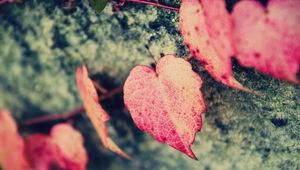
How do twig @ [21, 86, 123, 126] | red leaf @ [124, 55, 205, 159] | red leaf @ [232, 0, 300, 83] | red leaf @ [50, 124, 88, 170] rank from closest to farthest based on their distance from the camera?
1. red leaf @ [232, 0, 300, 83]
2. red leaf @ [124, 55, 205, 159]
3. red leaf @ [50, 124, 88, 170]
4. twig @ [21, 86, 123, 126]

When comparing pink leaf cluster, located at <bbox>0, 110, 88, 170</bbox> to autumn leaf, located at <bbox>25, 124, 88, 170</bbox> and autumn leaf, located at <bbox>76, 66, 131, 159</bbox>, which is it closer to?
autumn leaf, located at <bbox>25, 124, 88, 170</bbox>

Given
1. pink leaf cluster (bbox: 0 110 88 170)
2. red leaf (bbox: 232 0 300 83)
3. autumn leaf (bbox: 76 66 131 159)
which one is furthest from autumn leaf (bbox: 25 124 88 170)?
red leaf (bbox: 232 0 300 83)

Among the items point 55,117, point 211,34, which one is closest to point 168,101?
point 211,34

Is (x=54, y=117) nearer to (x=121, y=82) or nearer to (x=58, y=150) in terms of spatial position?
(x=58, y=150)

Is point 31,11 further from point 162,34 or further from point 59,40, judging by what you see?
point 162,34

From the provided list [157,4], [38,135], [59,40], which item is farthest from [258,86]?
[38,135]

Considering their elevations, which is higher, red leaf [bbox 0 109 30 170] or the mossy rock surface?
the mossy rock surface
